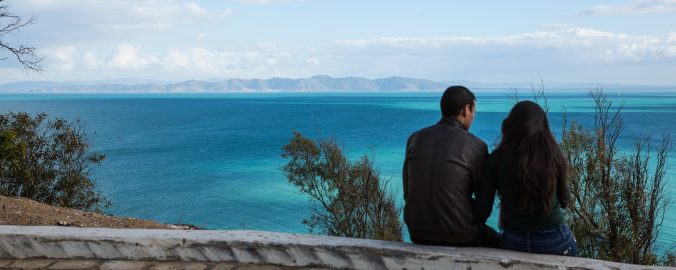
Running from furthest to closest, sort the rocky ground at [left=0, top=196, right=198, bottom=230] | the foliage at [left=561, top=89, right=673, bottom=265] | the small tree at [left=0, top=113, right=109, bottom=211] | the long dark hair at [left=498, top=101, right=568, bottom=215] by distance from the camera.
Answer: the small tree at [left=0, top=113, right=109, bottom=211] → the foliage at [left=561, top=89, right=673, bottom=265] → the rocky ground at [left=0, top=196, right=198, bottom=230] → the long dark hair at [left=498, top=101, right=568, bottom=215]

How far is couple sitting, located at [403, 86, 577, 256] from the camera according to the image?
12.1ft

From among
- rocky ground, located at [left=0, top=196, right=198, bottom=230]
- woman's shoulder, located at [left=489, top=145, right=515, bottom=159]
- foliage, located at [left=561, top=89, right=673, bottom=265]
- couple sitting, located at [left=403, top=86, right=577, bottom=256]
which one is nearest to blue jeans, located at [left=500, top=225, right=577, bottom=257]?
couple sitting, located at [left=403, top=86, right=577, bottom=256]

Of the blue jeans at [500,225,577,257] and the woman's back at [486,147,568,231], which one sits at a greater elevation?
the woman's back at [486,147,568,231]

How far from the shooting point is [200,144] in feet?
250

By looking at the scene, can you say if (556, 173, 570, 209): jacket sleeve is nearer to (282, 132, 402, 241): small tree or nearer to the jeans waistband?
the jeans waistband

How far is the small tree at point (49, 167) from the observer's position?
17.7 meters

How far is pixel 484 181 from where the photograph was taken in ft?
12.8

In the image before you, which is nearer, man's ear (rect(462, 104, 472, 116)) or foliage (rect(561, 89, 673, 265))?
man's ear (rect(462, 104, 472, 116))

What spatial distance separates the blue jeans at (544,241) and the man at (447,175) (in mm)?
231

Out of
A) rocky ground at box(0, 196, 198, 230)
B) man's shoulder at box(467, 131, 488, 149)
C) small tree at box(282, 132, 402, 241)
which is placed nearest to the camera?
man's shoulder at box(467, 131, 488, 149)

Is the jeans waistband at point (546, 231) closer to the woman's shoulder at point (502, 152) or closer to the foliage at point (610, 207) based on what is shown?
the woman's shoulder at point (502, 152)

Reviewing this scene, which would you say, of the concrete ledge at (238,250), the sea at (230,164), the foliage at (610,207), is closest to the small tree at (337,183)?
the sea at (230,164)

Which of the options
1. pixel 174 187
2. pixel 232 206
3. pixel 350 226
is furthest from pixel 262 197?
pixel 350 226

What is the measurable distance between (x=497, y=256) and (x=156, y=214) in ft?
117
